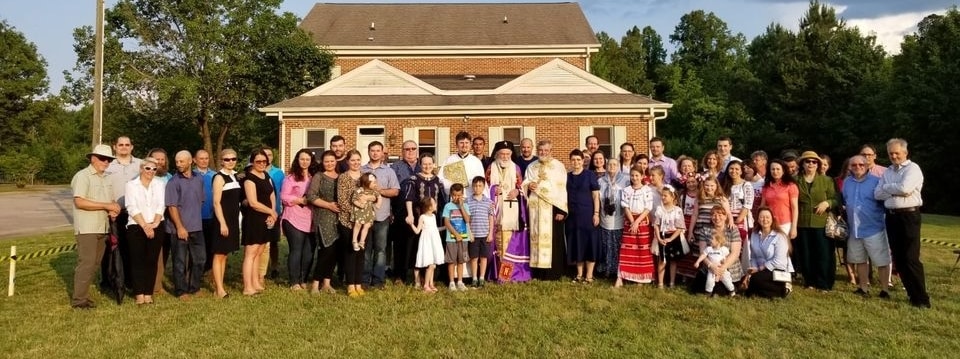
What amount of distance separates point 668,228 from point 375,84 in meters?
15.0

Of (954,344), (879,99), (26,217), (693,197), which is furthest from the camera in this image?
(879,99)

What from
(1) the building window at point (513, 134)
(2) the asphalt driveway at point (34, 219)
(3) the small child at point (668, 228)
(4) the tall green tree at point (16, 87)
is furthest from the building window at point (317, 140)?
(4) the tall green tree at point (16, 87)

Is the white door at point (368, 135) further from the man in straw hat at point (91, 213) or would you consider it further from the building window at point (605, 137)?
the man in straw hat at point (91, 213)

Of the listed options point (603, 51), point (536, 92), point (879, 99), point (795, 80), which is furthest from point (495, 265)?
point (603, 51)

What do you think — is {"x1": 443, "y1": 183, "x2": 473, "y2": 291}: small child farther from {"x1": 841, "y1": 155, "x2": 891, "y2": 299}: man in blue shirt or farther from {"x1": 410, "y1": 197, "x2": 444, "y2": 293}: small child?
{"x1": 841, "y1": 155, "x2": 891, "y2": 299}: man in blue shirt

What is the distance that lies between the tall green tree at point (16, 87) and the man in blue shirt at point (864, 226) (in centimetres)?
5634

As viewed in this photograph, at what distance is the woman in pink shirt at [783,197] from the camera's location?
660cm

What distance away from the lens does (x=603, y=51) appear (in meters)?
55.6

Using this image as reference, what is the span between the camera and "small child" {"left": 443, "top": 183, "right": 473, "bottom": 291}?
21.7 ft

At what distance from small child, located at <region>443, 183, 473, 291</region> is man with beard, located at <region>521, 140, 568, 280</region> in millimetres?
890

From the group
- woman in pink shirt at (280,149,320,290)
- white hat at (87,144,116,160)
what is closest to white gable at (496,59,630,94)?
woman in pink shirt at (280,149,320,290)

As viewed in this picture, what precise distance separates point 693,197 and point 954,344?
2.76 meters

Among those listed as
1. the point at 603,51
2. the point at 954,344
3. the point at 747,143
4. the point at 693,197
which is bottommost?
the point at 954,344

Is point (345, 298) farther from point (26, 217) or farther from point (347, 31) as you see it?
point (347, 31)
